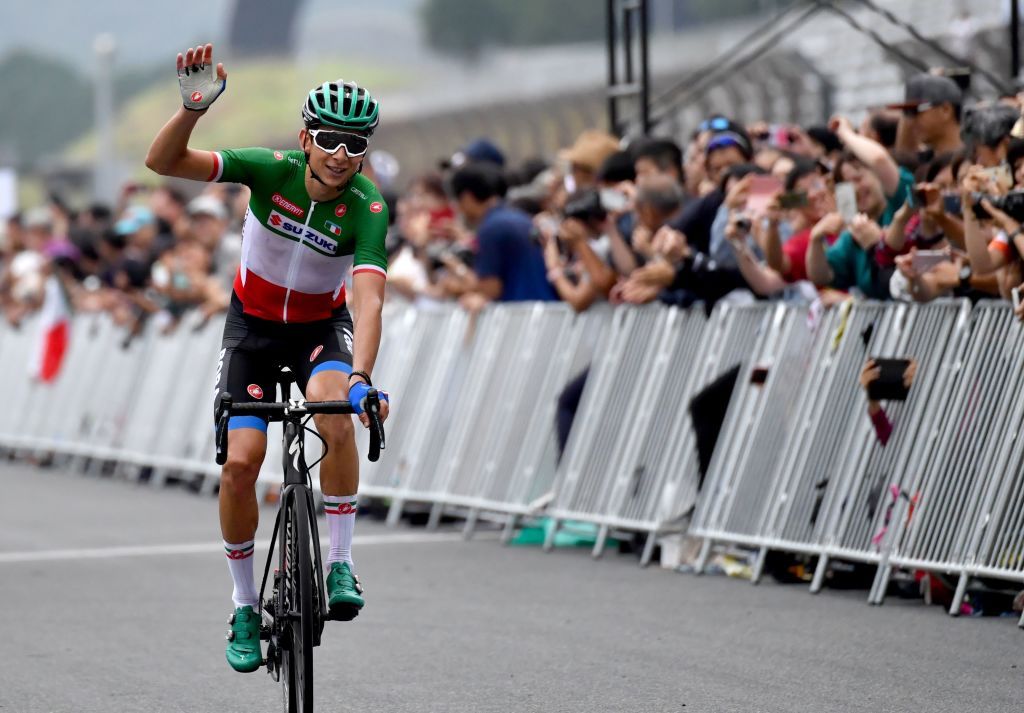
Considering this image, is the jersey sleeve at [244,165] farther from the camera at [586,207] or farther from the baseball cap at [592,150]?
the baseball cap at [592,150]

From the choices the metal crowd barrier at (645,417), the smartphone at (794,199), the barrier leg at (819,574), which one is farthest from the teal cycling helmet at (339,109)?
the metal crowd barrier at (645,417)

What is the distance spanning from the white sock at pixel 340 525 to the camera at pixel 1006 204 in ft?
11.1

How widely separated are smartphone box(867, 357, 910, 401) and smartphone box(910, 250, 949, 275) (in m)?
0.46

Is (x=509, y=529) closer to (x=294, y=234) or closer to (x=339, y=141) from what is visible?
(x=294, y=234)

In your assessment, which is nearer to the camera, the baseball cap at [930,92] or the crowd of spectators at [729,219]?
the crowd of spectators at [729,219]

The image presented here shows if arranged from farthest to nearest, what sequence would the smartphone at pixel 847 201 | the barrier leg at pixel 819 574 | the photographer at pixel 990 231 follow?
the smartphone at pixel 847 201 < the barrier leg at pixel 819 574 < the photographer at pixel 990 231

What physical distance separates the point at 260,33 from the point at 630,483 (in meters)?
126

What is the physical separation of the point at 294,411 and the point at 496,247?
22.5 feet

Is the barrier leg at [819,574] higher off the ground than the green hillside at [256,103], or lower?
lower

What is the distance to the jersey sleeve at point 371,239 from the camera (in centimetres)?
721

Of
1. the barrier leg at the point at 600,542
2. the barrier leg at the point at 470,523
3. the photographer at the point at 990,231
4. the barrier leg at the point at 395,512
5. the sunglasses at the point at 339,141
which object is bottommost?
the barrier leg at the point at 395,512

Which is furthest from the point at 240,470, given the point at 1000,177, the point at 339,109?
the point at 1000,177

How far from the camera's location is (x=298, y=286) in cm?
752

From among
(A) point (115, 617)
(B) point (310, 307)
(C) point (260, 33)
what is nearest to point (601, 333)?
(A) point (115, 617)
